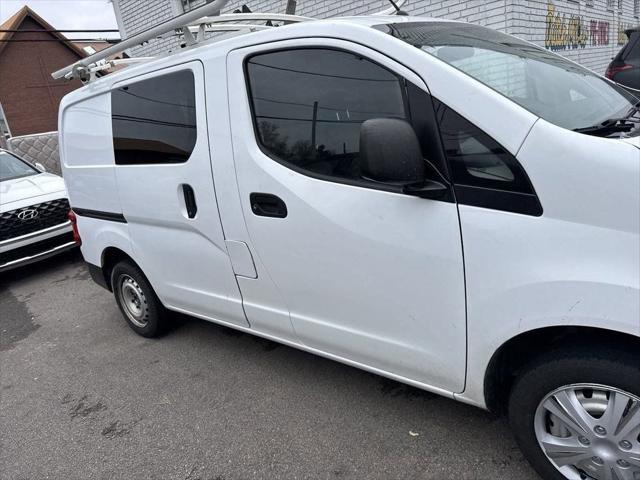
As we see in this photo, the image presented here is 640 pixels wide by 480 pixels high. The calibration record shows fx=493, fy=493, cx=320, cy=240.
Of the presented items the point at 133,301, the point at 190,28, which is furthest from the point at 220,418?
the point at 190,28

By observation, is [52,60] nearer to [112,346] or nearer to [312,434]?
[112,346]

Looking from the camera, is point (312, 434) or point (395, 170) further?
point (312, 434)

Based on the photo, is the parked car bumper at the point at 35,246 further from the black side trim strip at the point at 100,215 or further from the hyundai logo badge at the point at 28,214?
the black side trim strip at the point at 100,215

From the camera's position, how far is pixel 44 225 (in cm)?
613

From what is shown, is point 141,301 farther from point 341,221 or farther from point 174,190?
point 341,221

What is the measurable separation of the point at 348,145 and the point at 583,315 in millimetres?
1115

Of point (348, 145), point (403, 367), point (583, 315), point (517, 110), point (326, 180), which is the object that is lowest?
point (403, 367)

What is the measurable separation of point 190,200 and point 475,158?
1695 millimetres

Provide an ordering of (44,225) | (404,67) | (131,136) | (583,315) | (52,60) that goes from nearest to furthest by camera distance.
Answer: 1. (583,315)
2. (404,67)
3. (131,136)
4. (44,225)
5. (52,60)

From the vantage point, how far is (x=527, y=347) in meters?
1.92

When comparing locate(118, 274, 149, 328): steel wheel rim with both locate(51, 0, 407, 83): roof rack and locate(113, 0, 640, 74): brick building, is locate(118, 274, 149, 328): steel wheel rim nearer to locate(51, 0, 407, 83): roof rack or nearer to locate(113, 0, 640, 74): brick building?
locate(51, 0, 407, 83): roof rack

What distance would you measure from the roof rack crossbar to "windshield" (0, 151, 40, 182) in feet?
13.7

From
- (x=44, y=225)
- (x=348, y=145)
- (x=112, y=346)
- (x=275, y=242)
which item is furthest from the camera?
(x=44, y=225)

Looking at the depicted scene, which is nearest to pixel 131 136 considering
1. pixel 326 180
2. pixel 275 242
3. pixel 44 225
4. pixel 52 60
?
pixel 275 242
